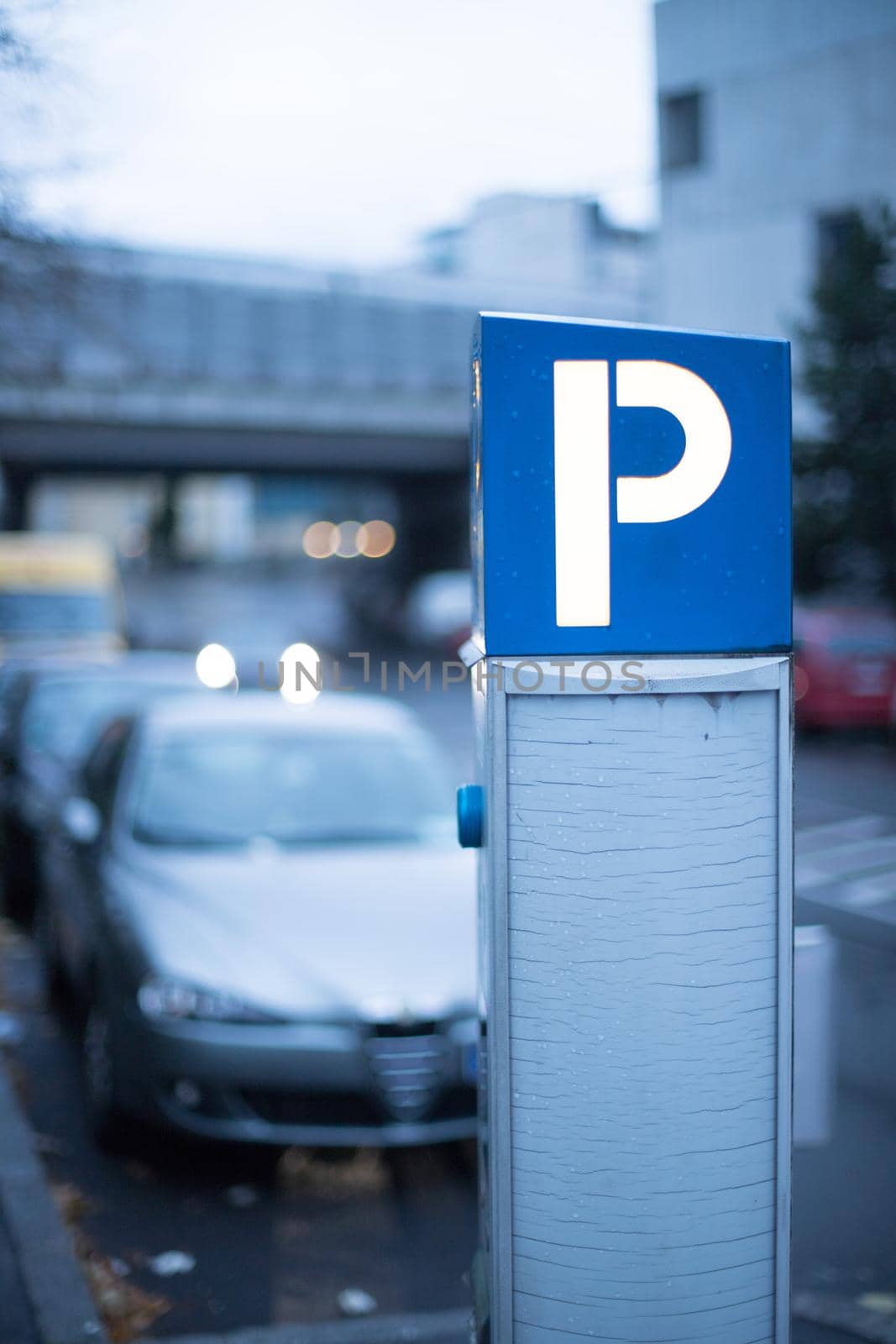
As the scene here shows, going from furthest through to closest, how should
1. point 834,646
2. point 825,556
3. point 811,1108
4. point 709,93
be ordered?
point 709,93, point 825,556, point 834,646, point 811,1108

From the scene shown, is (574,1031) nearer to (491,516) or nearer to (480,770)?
(480,770)

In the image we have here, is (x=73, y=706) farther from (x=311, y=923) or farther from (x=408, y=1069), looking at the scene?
(x=408, y=1069)

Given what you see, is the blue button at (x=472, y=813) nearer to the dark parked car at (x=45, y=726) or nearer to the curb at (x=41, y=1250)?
the curb at (x=41, y=1250)

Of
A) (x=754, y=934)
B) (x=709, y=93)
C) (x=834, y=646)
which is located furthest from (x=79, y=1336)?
(x=709, y=93)

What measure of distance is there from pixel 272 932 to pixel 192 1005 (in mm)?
411

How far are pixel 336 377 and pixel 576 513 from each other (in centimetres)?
3758

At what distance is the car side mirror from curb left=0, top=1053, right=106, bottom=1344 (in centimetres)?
→ 143

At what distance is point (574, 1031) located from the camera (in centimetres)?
268

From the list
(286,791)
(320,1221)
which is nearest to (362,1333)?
(320,1221)

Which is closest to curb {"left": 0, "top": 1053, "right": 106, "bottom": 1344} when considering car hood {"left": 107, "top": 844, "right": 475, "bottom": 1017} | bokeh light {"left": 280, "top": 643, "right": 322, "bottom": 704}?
car hood {"left": 107, "top": 844, "right": 475, "bottom": 1017}

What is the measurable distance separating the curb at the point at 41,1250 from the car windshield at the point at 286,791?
148 cm

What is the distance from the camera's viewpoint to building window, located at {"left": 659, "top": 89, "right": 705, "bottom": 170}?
24719 mm

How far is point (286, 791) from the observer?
20.5 feet

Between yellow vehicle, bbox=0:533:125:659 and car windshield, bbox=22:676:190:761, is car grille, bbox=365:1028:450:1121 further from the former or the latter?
yellow vehicle, bbox=0:533:125:659
